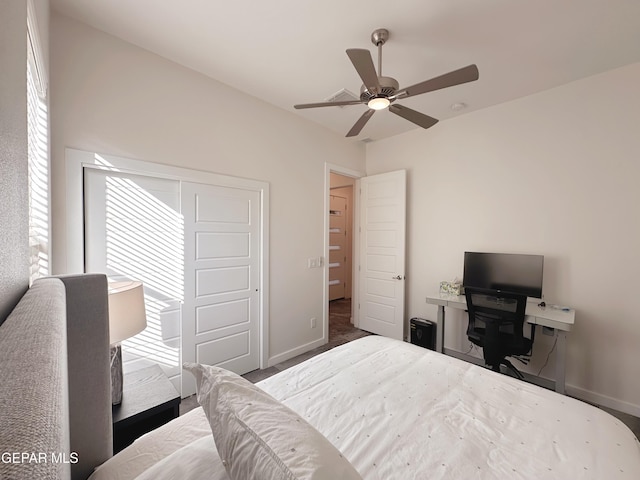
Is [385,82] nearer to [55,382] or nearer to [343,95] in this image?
[343,95]

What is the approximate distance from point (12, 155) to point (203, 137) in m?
2.05

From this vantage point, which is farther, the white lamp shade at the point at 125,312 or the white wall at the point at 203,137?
the white wall at the point at 203,137

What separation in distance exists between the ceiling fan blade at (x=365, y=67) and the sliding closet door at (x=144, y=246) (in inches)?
69.1

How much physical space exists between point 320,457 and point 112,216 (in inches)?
87.9

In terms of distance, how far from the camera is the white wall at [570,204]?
2340 millimetres

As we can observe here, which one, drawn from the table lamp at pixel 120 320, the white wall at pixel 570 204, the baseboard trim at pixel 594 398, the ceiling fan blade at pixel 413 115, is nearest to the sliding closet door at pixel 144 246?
the table lamp at pixel 120 320

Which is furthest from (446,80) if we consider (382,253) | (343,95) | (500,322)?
(382,253)

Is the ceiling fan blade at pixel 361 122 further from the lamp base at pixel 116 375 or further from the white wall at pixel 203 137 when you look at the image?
the lamp base at pixel 116 375

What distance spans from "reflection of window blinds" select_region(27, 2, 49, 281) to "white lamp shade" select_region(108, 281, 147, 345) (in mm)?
441

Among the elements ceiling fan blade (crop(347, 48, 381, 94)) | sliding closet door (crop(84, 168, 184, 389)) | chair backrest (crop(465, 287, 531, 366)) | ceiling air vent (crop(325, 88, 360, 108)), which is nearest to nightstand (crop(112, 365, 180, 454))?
sliding closet door (crop(84, 168, 184, 389))

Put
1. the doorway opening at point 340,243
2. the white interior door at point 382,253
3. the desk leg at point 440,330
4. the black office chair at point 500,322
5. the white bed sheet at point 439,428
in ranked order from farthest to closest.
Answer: the doorway opening at point 340,243 → the white interior door at point 382,253 → the desk leg at point 440,330 → the black office chair at point 500,322 → the white bed sheet at point 439,428

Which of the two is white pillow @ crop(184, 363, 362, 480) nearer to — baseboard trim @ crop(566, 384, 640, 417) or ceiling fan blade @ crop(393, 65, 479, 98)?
ceiling fan blade @ crop(393, 65, 479, 98)

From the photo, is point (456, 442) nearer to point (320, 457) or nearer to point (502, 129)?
point (320, 457)

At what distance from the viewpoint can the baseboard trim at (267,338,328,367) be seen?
3.08 metres
